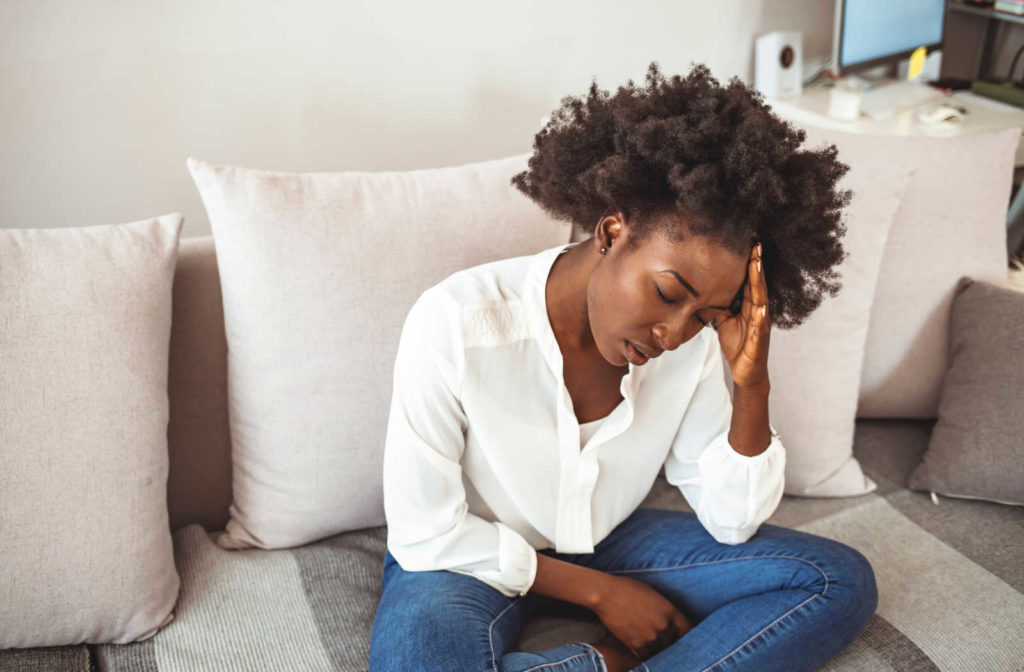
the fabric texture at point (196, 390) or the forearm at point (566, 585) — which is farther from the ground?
the fabric texture at point (196, 390)

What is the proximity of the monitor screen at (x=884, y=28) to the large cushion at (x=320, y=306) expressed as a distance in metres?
1.04

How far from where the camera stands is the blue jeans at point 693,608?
3.35ft

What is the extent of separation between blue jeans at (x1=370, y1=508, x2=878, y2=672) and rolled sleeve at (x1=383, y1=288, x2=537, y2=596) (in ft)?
0.11

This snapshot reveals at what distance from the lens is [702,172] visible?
34.5 inches

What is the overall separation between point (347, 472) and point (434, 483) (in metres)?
0.26

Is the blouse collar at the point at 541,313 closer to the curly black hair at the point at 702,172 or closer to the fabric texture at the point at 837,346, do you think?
the curly black hair at the point at 702,172

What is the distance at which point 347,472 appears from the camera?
1.30 m

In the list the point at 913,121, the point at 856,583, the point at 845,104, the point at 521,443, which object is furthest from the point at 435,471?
the point at 913,121

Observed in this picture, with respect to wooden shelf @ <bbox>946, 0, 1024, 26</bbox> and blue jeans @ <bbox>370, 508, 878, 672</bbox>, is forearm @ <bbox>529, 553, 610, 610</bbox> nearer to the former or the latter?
blue jeans @ <bbox>370, 508, 878, 672</bbox>

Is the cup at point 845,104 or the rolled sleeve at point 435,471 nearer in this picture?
the rolled sleeve at point 435,471

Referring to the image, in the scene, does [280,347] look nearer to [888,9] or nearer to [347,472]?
[347,472]

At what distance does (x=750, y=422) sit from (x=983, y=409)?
1.86 ft

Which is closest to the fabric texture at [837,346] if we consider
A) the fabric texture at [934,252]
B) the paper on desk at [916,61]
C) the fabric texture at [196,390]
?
the fabric texture at [934,252]

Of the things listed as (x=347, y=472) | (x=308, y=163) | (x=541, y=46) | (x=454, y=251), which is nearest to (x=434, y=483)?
(x=347, y=472)
